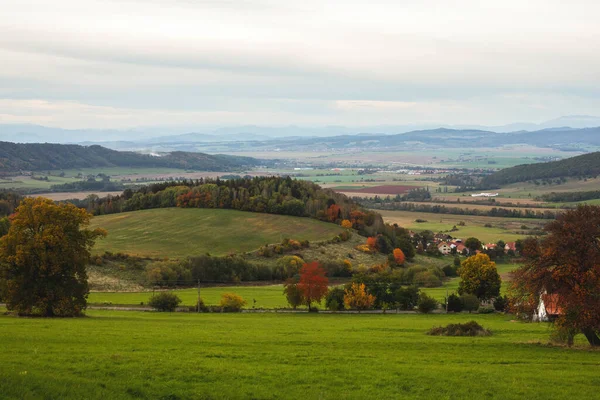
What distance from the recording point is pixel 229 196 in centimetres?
10806

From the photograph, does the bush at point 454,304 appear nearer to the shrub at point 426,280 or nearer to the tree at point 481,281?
the tree at point 481,281

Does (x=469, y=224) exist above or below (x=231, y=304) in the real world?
above

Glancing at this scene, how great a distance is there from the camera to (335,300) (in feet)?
164

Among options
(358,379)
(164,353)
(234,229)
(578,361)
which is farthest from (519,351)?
(234,229)

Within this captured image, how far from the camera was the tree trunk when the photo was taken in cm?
2430

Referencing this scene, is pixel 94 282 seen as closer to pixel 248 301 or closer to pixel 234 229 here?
pixel 248 301

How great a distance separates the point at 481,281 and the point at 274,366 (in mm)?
39599

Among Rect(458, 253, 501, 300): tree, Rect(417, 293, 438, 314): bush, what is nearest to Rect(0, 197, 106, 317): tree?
Rect(417, 293, 438, 314): bush

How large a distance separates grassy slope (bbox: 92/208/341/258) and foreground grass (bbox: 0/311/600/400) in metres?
56.5

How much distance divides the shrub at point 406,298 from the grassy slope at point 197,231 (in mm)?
36168

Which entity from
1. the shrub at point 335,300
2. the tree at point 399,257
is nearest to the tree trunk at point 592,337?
the shrub at point 335,300

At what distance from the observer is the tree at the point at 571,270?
77.5 feet

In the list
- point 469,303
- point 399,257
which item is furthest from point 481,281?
point 399,257

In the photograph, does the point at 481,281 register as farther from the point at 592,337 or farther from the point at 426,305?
the point at 592,337
